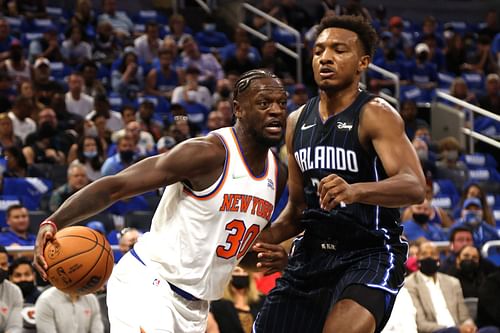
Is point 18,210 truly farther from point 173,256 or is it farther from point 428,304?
point 173,256

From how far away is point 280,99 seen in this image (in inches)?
184

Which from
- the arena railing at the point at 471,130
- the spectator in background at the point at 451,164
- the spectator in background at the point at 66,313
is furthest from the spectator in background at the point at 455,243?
the arena railing at the point at 471,130

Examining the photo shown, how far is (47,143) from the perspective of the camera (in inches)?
436

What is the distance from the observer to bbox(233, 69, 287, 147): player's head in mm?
4648

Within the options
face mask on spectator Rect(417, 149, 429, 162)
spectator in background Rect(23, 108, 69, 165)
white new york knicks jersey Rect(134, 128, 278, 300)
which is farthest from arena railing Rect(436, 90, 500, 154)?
white new york knicks jersey Rect(134, 128, 278, 300)

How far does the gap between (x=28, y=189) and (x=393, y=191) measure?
680 centimetres

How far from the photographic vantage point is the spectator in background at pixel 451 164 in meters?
12.8

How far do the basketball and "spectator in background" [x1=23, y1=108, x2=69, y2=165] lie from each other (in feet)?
20.5

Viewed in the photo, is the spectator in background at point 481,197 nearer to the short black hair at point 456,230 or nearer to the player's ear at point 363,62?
the short black hair at point 456,230

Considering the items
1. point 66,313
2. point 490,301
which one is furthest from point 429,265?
point 66,313

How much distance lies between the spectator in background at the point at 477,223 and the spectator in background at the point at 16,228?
457cm

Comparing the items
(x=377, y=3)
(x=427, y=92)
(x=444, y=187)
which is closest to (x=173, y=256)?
(x=444, y=187)

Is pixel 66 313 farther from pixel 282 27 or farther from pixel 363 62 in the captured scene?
pixel 282 27

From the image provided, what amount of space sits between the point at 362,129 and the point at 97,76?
9732 mm
